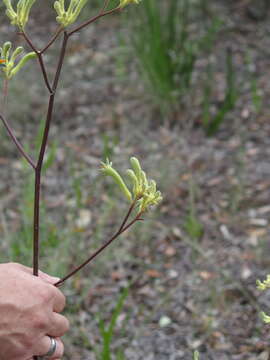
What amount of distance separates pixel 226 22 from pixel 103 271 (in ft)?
7.33

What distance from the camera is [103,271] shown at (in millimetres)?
2582

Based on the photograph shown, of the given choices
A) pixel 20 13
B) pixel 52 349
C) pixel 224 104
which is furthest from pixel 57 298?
pixel 224 104

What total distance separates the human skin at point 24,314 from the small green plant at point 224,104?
203cm

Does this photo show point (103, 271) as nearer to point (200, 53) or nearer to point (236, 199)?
point (236, 199)

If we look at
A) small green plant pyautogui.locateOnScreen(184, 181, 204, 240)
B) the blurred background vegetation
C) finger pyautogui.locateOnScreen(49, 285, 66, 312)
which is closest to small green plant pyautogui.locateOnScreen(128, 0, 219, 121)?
the blurred background vegetation

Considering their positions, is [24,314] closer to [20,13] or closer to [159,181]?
[20,13]

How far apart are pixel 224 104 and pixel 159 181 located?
60 cm

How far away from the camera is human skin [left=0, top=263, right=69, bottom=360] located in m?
1.24

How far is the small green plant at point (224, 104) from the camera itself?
3082 millimetres

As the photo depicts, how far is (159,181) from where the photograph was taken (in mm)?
2941

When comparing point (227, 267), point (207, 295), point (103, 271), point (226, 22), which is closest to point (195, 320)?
point (207, 295)

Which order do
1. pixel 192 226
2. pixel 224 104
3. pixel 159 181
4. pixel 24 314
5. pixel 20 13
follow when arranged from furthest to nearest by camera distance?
pixel 224 104 → pixel 159 181 → pixel 192 226 → pixel 24 314 → pixel 20 13

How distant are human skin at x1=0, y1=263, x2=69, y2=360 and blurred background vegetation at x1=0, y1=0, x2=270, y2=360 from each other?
16.3 inches

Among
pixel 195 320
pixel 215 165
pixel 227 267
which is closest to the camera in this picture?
pixel 195 320
